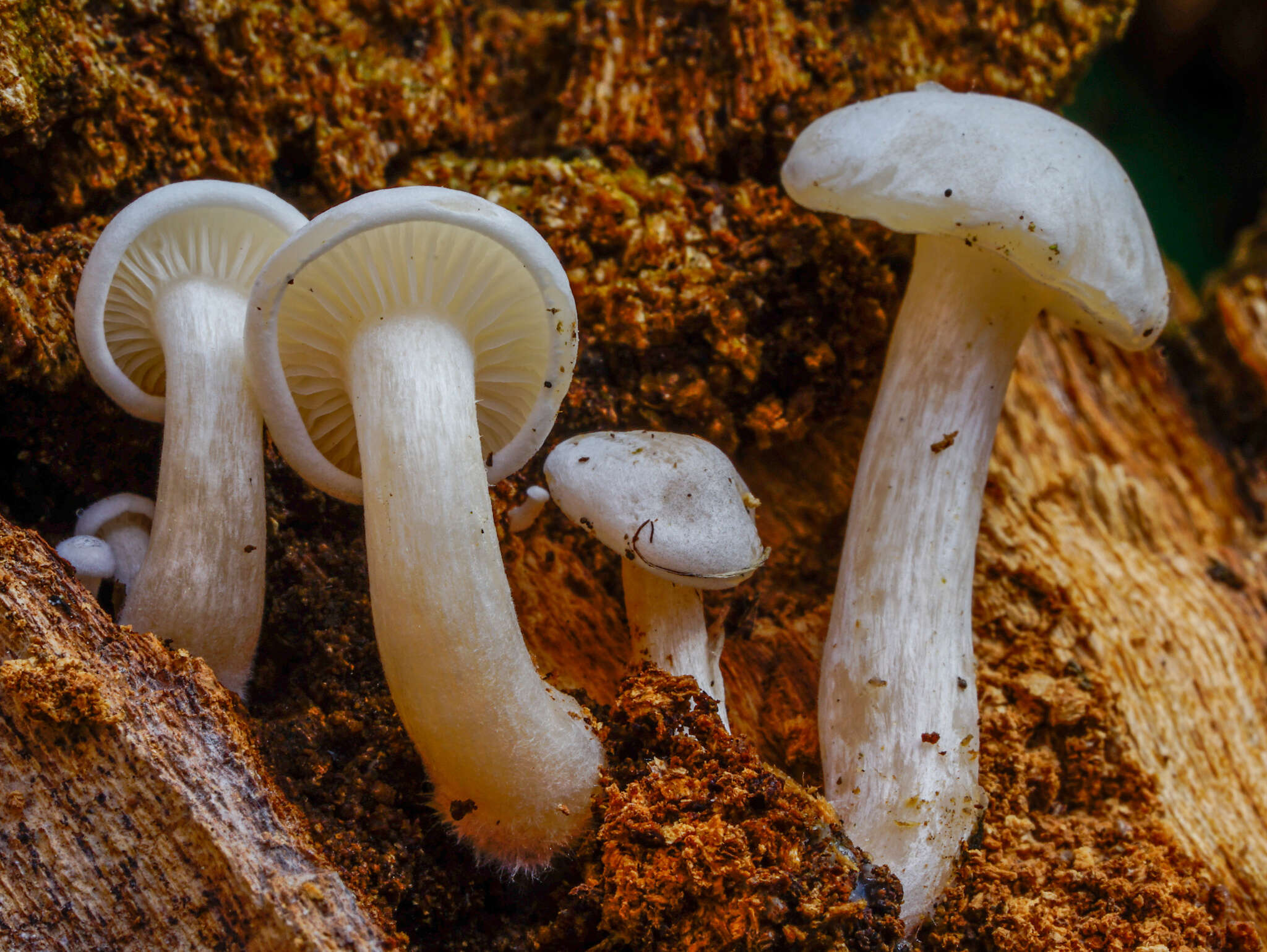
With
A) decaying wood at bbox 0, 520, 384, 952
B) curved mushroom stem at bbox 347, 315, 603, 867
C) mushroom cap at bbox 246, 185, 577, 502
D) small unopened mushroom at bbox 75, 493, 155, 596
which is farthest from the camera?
small unopened mushroom at bbox 75, 493, 155, 596

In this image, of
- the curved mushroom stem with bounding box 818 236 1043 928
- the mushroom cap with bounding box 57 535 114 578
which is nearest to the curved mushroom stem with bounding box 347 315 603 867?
the mushroom cap with bounding box 57 535 114 578

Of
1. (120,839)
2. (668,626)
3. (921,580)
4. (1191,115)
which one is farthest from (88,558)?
(1191,115)

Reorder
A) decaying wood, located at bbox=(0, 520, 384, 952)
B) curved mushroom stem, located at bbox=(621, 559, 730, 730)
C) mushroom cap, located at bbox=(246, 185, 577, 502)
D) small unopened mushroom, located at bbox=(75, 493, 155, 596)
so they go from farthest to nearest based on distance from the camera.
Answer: curved mushroom stem, located at bbox=(621, 559, 730, 730)
small unopened mushroom, located at bbox=(75, 493, 155, 596)
mushroom cap, located at bbox=(246, 185, 577, 502)
decaying wood, located at bbox=(0, 520, 384, 952)

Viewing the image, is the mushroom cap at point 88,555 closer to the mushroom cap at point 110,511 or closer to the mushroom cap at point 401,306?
the mushroom cap at point 110,511

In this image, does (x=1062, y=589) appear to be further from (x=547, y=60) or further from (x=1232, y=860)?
(x=547, y=60)

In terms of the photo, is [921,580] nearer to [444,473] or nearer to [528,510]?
[528,510]

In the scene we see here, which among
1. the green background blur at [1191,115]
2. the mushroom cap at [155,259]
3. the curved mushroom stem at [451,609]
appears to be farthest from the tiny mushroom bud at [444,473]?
the green background blur at [1191,115]

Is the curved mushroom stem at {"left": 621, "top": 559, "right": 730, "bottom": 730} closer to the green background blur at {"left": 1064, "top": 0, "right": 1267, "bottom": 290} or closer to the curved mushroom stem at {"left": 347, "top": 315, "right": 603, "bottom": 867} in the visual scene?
the curved mushroom stem at {"left": 347, "top": 315, "right": 603, "bottom": 867}
